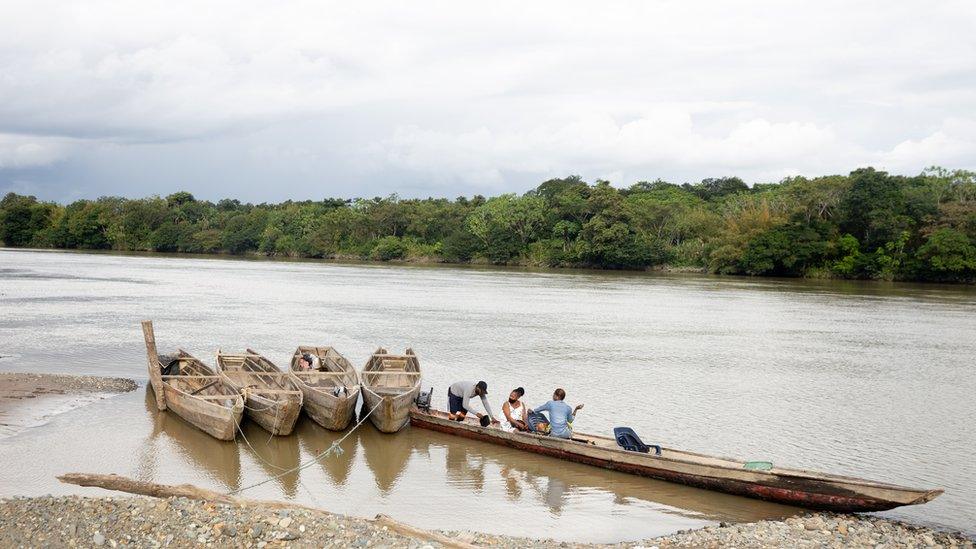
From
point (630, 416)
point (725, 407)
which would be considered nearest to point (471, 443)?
point (630, 416)

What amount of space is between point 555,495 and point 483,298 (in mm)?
38103

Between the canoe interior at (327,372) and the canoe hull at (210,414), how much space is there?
1850mm

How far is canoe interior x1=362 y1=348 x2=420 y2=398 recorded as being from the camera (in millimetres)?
16919

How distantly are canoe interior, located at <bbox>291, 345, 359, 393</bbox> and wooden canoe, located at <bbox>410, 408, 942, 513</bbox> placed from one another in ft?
13.0

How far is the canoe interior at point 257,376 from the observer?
53.1ft

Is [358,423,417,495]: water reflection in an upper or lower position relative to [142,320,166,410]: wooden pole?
lower

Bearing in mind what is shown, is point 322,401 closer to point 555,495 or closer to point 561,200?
point 555,495

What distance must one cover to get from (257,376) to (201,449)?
3905 mm

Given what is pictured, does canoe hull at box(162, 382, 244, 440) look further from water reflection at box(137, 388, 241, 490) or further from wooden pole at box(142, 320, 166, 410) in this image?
wooden pole at box(142, 320, 166, 410)

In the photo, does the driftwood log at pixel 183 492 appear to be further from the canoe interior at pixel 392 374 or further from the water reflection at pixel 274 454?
the canoe interior at pixel 392 374

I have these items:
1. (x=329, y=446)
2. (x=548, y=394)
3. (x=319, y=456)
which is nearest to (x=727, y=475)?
(x=319, y=456)

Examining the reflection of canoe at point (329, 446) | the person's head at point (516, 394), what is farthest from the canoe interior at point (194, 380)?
the person's head at point (516, 394)

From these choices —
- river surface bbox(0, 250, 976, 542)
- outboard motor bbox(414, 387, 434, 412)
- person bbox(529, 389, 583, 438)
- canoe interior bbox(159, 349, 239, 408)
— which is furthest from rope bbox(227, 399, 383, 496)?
person bbox(529, 389, 583, 438)

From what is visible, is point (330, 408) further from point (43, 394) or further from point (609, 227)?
point (609, 227)
